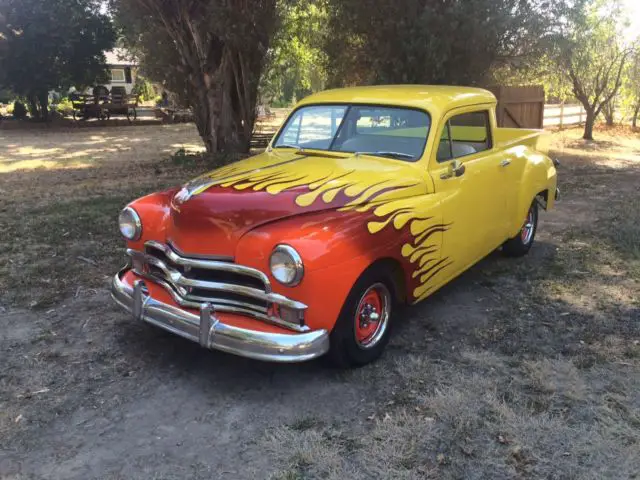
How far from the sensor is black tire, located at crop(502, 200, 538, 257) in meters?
5.68

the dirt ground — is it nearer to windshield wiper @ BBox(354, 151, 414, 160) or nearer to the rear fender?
the rear fender

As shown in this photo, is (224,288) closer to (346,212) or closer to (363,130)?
(346,212)

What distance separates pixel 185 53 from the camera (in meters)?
11.1

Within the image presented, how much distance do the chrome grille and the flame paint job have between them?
0.06m

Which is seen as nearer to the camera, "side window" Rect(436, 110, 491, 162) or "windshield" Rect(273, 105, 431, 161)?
"windshield" Rect(273, 105, 431, 161)

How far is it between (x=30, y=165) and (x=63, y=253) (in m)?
7.77

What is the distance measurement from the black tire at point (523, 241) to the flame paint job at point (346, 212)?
A: 2.35ft

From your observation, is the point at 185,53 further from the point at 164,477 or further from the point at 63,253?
the point at 164,477

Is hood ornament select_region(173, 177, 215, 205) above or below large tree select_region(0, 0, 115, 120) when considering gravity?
below

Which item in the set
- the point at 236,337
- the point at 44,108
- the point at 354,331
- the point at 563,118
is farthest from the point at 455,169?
the point at 44,108

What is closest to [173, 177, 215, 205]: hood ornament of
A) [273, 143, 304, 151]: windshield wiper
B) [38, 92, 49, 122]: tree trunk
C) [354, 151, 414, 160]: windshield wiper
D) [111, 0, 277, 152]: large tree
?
[273, 143, 304, 151]: windshield wiper

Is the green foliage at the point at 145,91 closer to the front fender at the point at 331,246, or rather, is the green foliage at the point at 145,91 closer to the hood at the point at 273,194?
the hood at the point at 273,194

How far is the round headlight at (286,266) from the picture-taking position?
3.05m

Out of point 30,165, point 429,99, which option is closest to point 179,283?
point 429,99
